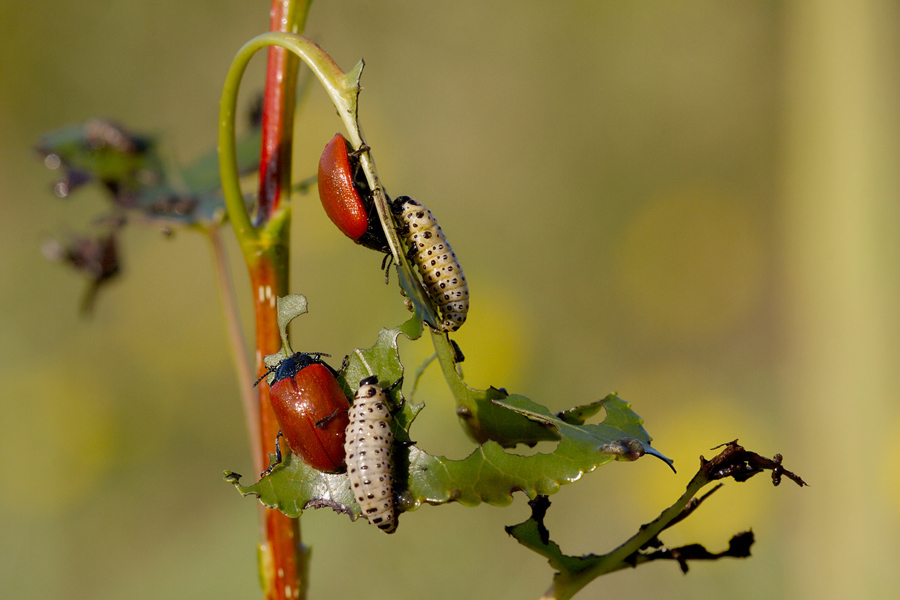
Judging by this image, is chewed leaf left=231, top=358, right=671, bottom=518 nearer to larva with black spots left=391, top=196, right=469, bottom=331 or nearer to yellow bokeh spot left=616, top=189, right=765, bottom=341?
larva with black spots left=391, top=196, right=469, bottom=331

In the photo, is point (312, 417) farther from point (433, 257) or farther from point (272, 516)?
point (433, 257)

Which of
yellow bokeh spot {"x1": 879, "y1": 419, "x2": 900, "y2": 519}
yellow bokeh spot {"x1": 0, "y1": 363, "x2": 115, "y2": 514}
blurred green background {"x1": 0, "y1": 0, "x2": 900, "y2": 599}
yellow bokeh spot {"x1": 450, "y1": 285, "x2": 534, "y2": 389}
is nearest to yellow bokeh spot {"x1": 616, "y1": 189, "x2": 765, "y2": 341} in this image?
blurred green background {"x1": 0, "y1": 0, "x2": 900, "y2": 599}

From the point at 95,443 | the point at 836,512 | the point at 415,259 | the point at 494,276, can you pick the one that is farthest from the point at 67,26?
the point at 836,512

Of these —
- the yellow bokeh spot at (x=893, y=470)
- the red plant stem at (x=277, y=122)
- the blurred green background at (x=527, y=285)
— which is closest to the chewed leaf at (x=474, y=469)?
the red plant stem at (x=277, y=122)

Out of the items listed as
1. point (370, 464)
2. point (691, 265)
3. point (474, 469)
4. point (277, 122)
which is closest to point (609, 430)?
point (474, 469)

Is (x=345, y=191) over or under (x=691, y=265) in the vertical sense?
under
